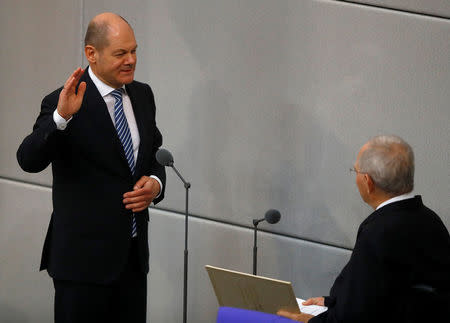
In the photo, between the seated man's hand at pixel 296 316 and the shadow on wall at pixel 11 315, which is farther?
the shadow on wall at pixel 11 315

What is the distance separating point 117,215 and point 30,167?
388 millimetres

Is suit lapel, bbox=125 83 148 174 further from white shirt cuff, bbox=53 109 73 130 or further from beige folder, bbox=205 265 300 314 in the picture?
beige folder, bbox=205 265 300 314

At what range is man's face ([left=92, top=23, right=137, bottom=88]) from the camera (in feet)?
10.0

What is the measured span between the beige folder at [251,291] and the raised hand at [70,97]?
762 millimetres

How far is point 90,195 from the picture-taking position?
3084 mm

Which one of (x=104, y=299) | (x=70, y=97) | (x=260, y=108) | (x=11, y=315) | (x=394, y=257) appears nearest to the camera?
(x=394, y=257)

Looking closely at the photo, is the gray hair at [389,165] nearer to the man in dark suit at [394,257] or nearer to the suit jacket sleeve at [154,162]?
the man in dark suit at [394,257]

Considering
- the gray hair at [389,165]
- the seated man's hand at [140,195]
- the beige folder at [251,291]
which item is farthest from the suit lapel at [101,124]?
Result: the gray hair at [389,165]

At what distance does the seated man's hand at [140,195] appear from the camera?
310 cm

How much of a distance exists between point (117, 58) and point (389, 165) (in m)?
1.13

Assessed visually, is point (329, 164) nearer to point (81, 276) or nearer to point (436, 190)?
point (436, 190)

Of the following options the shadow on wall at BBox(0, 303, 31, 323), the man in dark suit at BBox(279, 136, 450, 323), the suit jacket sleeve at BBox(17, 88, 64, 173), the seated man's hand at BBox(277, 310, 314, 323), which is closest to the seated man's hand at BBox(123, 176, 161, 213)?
the suit jacket sleeve at BBox(17, 88, 64, 173)

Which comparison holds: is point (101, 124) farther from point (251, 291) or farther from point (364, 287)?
point (364, 287)

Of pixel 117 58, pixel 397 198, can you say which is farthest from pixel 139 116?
pixel 397 198
